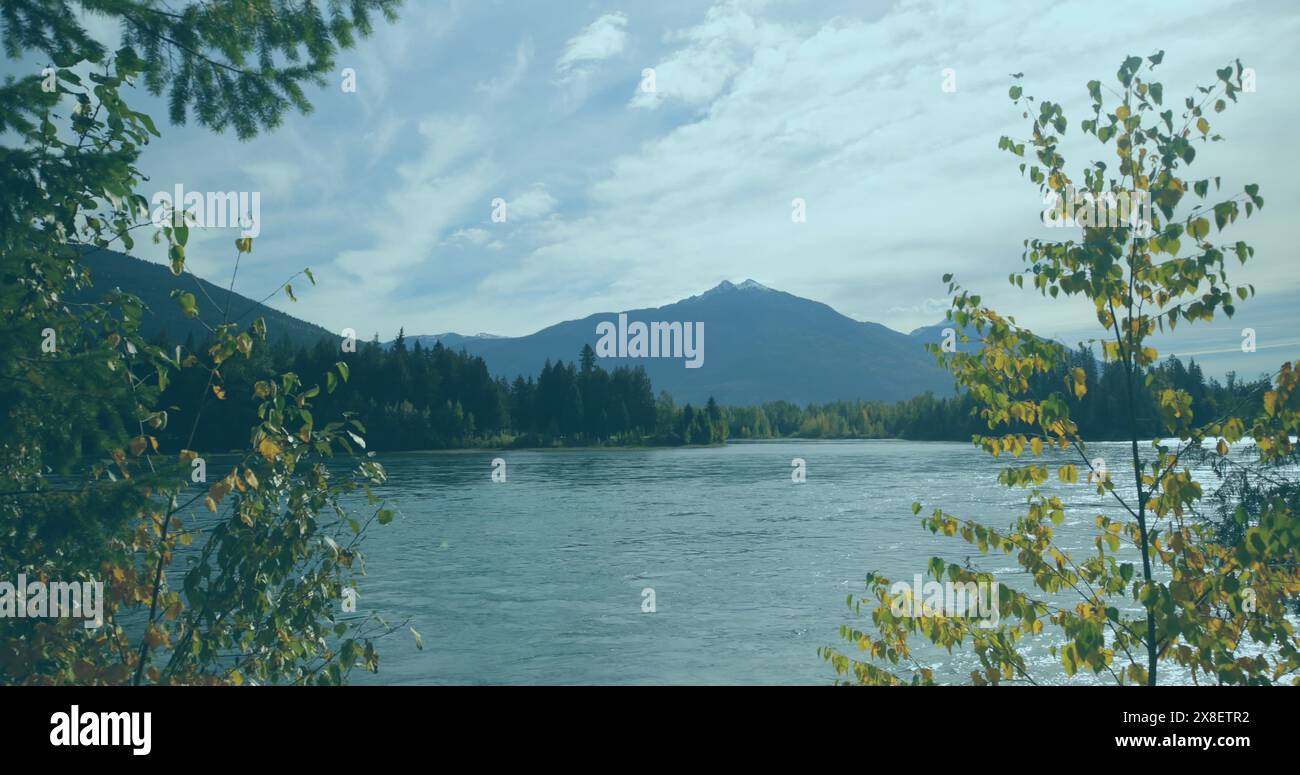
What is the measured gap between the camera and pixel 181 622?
5770 millimetres

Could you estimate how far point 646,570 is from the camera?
24375 millimetres

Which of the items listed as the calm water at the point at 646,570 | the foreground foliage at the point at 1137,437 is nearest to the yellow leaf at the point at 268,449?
the foreground foliage at the point at 1137,437

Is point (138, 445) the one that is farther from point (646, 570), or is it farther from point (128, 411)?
point (646, 570)

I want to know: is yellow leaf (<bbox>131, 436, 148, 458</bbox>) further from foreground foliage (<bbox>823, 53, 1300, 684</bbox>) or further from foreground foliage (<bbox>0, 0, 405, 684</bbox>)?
foreground foliage (<bbox>823, 53, 1300, 684</bbox>)

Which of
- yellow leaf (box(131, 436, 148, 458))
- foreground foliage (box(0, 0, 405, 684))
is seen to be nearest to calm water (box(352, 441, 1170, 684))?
foreground foliage (box(0, 0, 405, 684))

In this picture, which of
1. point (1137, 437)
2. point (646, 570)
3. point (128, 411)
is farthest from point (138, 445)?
point (646, 570)

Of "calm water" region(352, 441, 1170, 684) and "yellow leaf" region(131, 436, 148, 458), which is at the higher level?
"yellow leaf" region(131, 436, 148, 458)

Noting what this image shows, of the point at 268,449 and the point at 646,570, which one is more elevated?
the point at 268,449

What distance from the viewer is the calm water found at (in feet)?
51.3

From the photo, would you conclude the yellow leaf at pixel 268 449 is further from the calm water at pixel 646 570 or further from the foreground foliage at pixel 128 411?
the calm water at pixel 646 570

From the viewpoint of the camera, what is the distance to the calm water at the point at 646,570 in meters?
15.6
